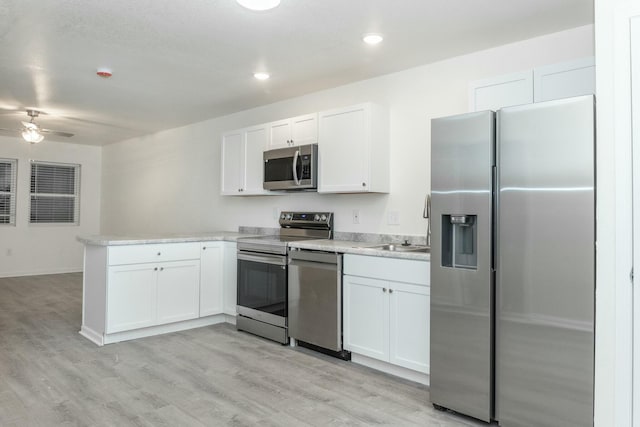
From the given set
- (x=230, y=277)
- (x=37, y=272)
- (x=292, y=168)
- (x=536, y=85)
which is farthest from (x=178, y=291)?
(x=37, y=272)

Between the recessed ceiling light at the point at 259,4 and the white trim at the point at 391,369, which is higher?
the recessed ceiling light at the point at 259,4

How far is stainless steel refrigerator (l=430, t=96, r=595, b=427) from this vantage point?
2107mm

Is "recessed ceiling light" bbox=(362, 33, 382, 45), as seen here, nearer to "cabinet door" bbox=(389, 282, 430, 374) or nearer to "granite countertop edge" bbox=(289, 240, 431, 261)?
"granite countertop edge" bbox=(289, 240, 431, 261)

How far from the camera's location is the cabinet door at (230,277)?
4.48 metres

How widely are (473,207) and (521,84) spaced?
0.95m

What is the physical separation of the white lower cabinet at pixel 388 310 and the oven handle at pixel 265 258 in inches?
27.8

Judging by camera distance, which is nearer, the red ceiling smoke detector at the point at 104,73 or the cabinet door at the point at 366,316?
the cabinet door at the point at 366,316

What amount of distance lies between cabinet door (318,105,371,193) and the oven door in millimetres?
802

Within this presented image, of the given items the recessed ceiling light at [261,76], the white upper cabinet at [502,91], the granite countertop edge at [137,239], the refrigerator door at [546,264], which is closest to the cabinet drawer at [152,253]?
the granite countertop edge at [137,239]

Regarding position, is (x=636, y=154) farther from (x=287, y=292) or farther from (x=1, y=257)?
(x=1, y=257)

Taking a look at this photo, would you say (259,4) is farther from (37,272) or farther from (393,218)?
(37,272)

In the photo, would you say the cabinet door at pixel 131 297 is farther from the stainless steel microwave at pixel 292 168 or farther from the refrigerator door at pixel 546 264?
the refrigerator door at pixel 546 264

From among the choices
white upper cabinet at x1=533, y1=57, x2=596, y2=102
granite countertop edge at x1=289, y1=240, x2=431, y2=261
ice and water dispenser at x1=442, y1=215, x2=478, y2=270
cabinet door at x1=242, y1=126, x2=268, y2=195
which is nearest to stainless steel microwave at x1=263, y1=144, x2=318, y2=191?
cabinet door at x1=242, y1=126, x2=268, y2=195

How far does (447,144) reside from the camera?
256 cm
